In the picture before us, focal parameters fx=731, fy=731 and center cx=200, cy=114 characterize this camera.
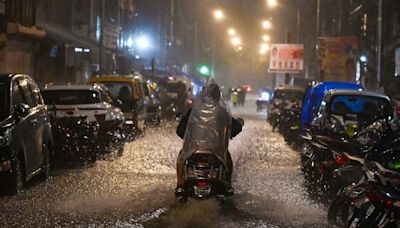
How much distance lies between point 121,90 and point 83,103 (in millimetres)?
5111

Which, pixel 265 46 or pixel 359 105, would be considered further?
pixel 265 46

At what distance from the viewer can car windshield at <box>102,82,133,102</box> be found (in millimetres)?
21753

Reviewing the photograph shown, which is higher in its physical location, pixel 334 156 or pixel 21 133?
pixel 21 133

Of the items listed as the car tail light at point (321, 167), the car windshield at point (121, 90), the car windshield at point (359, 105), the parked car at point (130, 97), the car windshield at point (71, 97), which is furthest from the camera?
the car windshield at point (121, 90)

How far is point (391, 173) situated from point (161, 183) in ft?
19.5

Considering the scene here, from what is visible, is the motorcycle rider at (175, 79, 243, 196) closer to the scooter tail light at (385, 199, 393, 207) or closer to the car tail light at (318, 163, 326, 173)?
the car tail light at (318, 163, 326, 173)

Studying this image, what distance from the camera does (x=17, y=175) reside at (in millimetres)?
10750

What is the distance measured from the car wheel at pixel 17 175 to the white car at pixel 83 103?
5.26 metres

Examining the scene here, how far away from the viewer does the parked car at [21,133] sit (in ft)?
34.4

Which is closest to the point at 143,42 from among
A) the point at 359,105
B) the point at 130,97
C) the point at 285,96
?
the point at 285,96

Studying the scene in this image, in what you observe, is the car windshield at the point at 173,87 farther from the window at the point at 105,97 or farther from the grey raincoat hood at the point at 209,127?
the grey raincoat hood at the point at 209,127

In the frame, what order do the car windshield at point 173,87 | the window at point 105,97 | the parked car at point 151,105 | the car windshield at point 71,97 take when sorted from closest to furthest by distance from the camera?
the car windshield at point 71,97
the window at point 105,97
the parked car at point 151,105
the car windshield at point 173,87

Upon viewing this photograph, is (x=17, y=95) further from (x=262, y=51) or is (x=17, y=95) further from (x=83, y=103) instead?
(x=262, y=51)

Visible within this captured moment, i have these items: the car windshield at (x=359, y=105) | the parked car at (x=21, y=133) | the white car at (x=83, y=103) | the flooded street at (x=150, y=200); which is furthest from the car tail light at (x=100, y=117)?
the car windshield at (x=359, y=105)
